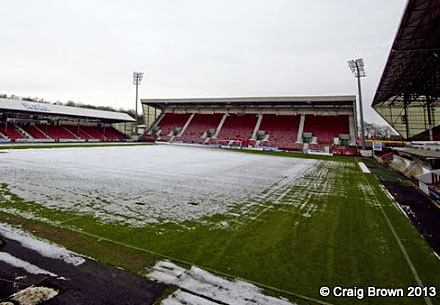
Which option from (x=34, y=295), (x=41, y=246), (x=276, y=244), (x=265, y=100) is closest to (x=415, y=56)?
(x=276, y=244)

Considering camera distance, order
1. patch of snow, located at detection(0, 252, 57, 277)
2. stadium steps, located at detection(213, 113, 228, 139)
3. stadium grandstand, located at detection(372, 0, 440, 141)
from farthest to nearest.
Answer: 1. stadium steps, located at detection(213, 113, 228, 139)
2. stadium grandstand, located at detection(372, 0, 440, 141)
3. patch of snow, located at detection(0, 252, 57, 277)

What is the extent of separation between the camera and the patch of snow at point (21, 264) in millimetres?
3909

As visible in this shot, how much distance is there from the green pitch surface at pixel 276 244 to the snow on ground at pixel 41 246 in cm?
21

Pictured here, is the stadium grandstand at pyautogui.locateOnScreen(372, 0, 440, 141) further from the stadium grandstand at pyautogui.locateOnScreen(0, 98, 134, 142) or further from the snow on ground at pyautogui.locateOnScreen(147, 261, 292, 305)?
the stadium grandstand at pyautogui.locateOnScreen(0, 98, 134, 142)

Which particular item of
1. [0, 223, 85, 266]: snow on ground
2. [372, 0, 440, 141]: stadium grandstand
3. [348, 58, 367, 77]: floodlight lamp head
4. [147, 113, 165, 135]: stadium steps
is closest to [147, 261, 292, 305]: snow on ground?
[0, 223, 85, 266]: snow on ground

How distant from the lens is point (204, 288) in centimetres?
365

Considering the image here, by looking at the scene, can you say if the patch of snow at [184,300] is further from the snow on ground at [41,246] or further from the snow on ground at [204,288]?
the snow on ground at [41,246]

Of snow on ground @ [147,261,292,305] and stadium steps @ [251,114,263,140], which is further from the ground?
stadium steps @ [251,114,263,140]

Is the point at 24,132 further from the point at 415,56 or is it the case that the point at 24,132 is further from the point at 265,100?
the point at 415,56

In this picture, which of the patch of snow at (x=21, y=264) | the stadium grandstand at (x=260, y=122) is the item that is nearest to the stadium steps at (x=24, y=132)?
the stadium grandstand at (x=260, y=122)

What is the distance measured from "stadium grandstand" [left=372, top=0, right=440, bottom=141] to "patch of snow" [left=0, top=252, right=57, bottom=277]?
654 inches

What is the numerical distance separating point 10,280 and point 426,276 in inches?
274

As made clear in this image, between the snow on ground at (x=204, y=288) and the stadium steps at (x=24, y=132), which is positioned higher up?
the stadium steps at (x=24, y=132)

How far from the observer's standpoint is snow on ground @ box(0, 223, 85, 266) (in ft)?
14.4
